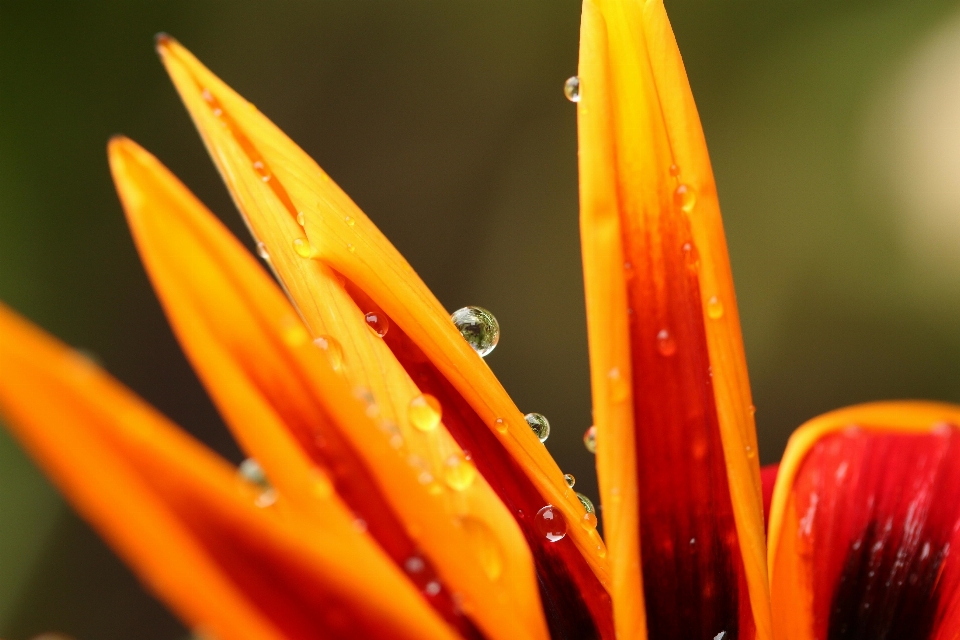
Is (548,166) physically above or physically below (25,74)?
below

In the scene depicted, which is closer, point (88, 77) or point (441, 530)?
point (441, 530)

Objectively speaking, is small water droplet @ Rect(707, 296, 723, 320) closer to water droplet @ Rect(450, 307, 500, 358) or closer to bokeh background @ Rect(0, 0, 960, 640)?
water droplet @ Rect(450, 307, 500, 358)

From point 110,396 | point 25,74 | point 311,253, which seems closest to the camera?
point 110,396

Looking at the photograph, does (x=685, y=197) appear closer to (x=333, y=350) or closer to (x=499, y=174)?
(x=333, y=350)

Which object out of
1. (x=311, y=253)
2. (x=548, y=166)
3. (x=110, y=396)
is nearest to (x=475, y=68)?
(x=548, y=166)

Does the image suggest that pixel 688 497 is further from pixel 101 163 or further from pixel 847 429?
pixel 101 163

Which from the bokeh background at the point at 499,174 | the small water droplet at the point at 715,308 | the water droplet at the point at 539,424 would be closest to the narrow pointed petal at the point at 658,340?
the small water droplet at the point at 715,308

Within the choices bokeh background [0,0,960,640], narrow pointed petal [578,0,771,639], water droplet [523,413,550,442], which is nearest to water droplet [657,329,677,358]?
narrow pointed petal [578,0,771,639]
